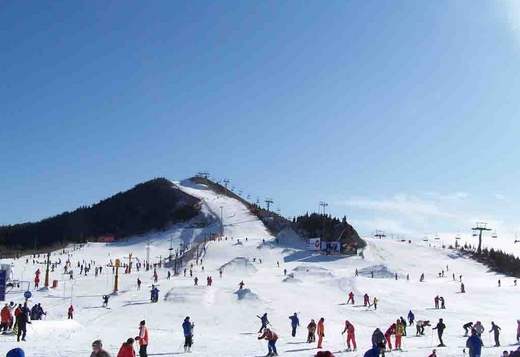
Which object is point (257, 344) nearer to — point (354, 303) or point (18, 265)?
point (354, 303)

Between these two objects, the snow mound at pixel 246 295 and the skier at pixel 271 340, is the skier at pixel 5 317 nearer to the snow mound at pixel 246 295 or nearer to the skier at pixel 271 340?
the skier at pixel 271 340

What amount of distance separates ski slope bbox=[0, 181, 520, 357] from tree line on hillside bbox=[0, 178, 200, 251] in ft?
146

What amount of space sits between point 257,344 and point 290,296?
717 inches

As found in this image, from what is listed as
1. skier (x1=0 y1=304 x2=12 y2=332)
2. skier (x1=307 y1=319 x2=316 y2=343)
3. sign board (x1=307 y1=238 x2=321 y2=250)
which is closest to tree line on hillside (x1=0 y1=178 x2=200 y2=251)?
sign board (x1=307 y1=238 x2=321 y2=250)

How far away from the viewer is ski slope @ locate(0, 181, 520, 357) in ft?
73.1

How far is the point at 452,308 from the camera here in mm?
38906

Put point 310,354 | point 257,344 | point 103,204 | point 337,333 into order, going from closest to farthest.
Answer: point 310,354, point 257,344, point 337,333, point 103,204

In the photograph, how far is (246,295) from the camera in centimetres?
3816

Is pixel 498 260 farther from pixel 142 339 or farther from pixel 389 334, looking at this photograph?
pixel 142 339

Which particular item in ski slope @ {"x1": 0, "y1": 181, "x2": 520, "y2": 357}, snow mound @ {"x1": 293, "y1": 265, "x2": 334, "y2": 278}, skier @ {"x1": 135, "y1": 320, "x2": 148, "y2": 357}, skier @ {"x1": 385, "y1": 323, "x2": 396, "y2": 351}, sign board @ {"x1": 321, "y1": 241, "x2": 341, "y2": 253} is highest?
sign board @ {"x1": 321, "y1": 241, "x2": 341, "y2": 253}

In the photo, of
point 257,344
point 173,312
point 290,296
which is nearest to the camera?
point 257,344

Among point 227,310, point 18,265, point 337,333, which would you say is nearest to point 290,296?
point 227,310

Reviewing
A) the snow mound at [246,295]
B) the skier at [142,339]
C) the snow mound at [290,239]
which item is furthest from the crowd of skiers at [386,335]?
the snow mound at [290,239]

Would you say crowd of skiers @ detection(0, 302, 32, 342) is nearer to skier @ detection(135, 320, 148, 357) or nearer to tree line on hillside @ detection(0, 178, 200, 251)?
skier @ detection(135, 320, 148, 357)
